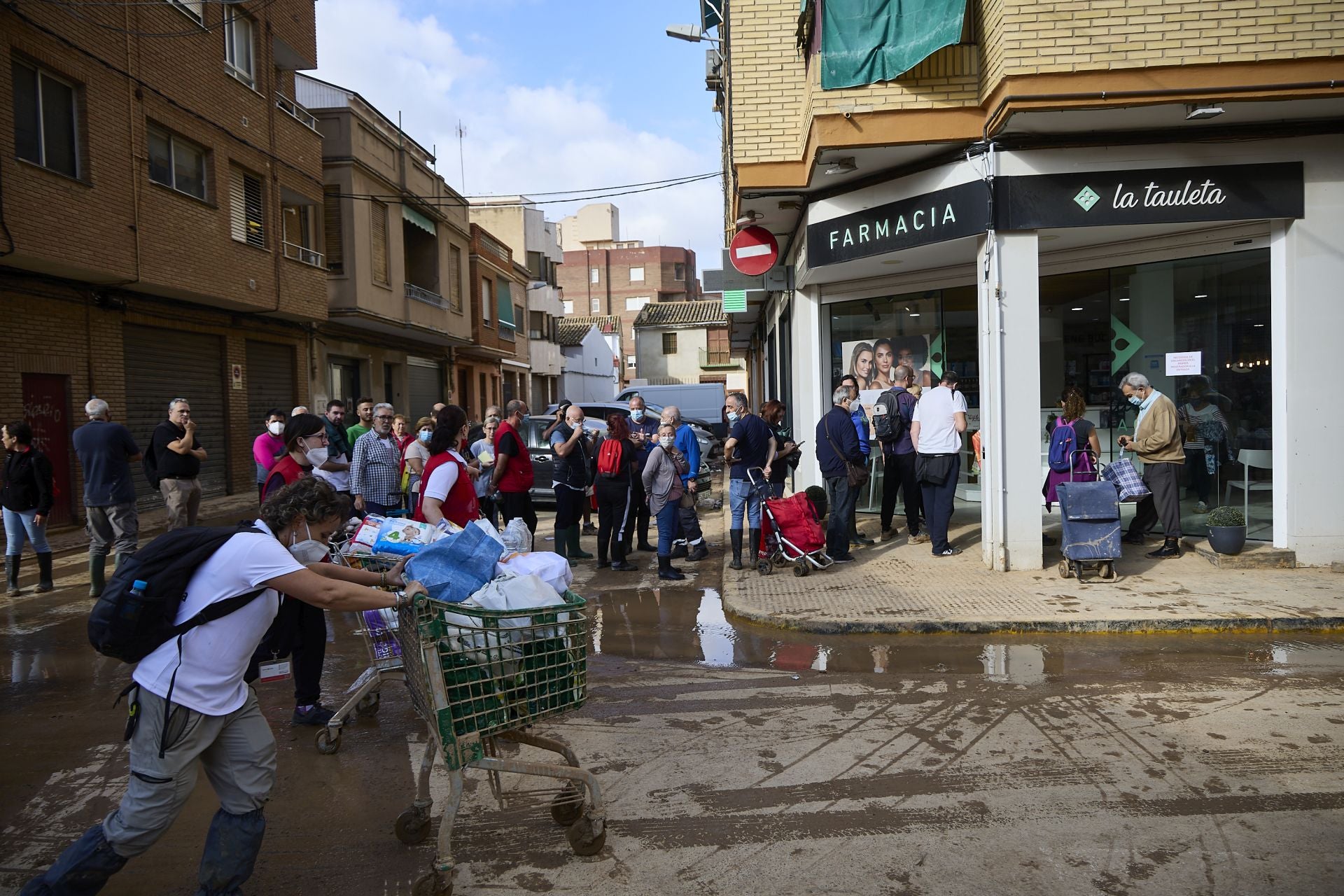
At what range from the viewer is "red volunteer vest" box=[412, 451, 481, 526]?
254 inches

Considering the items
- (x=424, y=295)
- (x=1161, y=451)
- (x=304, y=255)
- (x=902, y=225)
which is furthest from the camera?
(x=424, y=295)

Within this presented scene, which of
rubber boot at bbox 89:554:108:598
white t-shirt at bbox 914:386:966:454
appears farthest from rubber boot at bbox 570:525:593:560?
rubber boot at bbox 89:554:108:598

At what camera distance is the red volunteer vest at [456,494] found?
6.44 metres

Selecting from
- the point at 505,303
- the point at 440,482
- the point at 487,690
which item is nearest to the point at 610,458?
the point at 440,482

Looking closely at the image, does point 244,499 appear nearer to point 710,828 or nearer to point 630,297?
point 710,828

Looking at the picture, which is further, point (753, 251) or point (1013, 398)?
point (753, 251)

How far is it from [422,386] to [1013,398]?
2557 cm

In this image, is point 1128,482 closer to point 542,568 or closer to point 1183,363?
point 1183,363

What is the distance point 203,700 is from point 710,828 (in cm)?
212

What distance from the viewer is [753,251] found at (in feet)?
41.5

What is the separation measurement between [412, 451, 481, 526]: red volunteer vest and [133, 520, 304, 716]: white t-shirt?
3039 mm

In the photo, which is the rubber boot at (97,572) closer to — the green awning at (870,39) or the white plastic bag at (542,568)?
the white plastic bag at (542,568)

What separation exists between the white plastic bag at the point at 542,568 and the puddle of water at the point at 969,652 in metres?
2.97

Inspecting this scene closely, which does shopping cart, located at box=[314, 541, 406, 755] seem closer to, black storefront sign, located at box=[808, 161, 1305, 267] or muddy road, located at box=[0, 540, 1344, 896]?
muddy road, located at box=[0, 540, 1344, 896]
